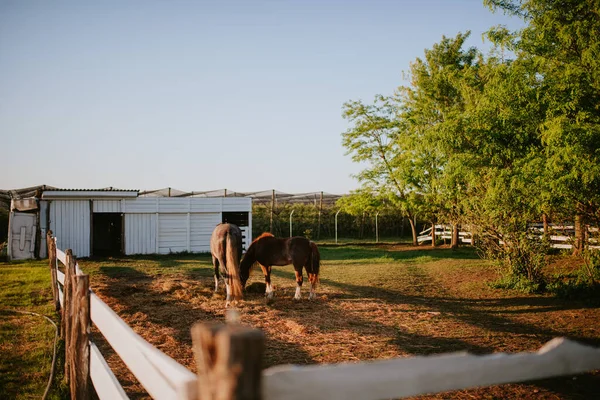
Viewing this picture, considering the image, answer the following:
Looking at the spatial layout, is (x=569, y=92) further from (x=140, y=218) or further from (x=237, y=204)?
(x=140, y=218)

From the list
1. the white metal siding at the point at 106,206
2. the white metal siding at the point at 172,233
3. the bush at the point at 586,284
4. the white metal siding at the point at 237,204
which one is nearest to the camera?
the bush at the point at 586,284

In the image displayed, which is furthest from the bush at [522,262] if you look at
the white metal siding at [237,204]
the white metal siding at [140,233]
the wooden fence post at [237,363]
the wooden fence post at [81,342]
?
the white metal siding at [140,233]

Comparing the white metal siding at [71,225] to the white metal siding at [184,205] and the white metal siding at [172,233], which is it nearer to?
the white metal siding at [184,205]

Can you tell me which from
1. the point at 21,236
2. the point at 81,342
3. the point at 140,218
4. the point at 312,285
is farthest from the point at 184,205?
the point at 81,342

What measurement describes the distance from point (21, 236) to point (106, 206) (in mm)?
3571

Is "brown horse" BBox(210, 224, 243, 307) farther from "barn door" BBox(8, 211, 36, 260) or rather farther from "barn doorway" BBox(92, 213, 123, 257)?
"barn doorway" BBox(92, 213, 123, 257)

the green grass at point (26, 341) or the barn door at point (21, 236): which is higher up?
the barn door at point (21, 236)

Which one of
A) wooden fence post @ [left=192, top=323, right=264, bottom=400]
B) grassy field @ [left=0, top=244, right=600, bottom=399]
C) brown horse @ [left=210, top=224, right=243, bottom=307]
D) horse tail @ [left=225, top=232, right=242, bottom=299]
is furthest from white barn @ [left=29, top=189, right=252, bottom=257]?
wooden fence post @ [left=192, top=323, right=264, bottom=400]

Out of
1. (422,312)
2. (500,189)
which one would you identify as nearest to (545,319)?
(422,312)

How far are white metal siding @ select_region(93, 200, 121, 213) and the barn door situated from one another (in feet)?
8.70

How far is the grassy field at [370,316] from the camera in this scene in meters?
5.48

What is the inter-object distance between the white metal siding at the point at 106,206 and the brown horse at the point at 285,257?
1194 centimetres

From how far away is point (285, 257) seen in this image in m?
9.59

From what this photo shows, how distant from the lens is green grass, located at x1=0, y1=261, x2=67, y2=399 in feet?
14.0
